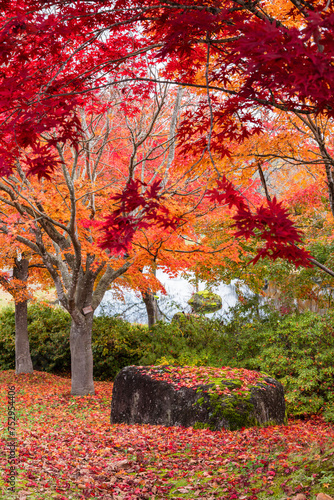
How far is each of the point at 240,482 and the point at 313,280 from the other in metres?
7.97

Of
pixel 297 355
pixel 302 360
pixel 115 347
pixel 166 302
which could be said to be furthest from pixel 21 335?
pixel 166 302

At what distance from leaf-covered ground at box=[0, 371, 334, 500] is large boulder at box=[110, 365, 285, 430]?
23 centimetres

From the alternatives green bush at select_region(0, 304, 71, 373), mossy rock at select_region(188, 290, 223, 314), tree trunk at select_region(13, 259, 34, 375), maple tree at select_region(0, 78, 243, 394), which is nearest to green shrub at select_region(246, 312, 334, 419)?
maple tree at select_region(0, 78, 243, 394)

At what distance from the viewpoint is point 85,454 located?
441 cm

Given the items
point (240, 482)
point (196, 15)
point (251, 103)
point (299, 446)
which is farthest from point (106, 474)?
point (196, 15)

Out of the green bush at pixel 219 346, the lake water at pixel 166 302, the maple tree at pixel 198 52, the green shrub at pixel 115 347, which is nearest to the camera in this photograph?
the maple tree at pixel 198 52

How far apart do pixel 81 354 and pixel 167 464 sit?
5.71 m

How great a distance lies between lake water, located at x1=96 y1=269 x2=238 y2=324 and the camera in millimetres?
19000

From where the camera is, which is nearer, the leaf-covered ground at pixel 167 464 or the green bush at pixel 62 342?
the leaf-covered ground at pixel 167 464

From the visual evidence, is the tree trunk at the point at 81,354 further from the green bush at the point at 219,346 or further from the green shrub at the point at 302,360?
the green shrub at the point at 302,360

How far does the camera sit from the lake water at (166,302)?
19.0 m

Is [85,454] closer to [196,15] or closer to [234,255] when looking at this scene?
[196,15]

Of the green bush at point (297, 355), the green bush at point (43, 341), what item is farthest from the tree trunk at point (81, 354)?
the green bush at point (43, 341)

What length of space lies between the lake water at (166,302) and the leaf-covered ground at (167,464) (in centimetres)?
1293
